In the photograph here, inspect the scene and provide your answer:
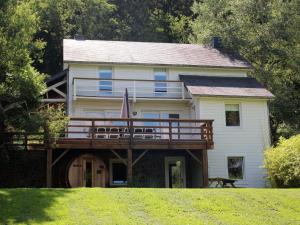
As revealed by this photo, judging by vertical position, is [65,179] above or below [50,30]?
below

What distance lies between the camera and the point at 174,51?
3372 cm

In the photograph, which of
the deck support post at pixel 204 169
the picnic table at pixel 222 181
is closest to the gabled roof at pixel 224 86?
the deck support post at pixel 204 169

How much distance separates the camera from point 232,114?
28.9 m

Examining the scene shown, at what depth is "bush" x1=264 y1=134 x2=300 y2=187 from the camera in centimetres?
2241

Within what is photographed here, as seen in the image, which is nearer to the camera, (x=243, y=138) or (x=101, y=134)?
(x=101, y=134)

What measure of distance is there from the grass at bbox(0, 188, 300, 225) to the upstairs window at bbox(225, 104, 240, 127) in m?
11.1

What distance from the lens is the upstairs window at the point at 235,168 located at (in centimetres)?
2800

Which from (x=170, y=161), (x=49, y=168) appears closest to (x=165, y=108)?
(x=170, y=161)

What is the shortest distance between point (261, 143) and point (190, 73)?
6.31m

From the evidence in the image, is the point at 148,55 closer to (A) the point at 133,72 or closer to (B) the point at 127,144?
(A) the point at 133,72

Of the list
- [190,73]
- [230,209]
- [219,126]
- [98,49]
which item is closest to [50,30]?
[98,49]

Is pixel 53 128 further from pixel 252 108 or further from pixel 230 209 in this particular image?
pixel 252 108

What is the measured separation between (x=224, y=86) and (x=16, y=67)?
561 inches

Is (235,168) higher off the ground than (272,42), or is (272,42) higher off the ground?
(272,42)
